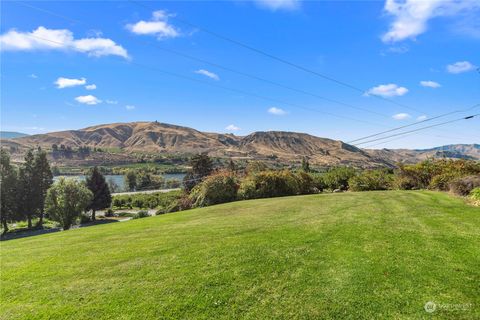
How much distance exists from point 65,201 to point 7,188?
10.5 m

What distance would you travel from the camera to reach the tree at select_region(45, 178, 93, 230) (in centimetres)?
3497

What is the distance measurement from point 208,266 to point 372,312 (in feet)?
11.9

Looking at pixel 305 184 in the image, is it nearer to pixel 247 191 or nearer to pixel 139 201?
pixel 247 191

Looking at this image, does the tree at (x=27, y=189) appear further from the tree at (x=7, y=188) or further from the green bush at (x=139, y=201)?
the green bush at (x=139, y=201)

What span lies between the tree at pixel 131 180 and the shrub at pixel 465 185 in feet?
362

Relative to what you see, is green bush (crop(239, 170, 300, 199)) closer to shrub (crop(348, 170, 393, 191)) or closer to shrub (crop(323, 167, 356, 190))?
shrub (crop(323, 167, 356, 190))

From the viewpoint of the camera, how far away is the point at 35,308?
5449 millimetres

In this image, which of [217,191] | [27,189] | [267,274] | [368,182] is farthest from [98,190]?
[267,274]

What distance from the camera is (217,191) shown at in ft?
77.8

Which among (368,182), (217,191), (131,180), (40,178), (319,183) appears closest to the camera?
(217,191)

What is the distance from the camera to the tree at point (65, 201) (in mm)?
34969

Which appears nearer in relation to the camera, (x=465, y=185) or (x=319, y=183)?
(x=465, y=185)

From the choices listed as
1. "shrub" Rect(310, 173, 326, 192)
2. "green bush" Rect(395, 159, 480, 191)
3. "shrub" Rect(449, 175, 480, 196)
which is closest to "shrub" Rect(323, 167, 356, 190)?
"shrub" Rect(310, 173, 326, 192)

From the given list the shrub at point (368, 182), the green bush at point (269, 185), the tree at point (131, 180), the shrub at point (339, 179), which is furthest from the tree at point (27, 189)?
the tree at point (131, 180)
